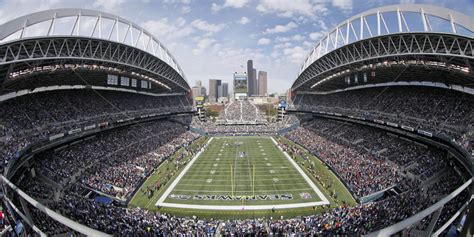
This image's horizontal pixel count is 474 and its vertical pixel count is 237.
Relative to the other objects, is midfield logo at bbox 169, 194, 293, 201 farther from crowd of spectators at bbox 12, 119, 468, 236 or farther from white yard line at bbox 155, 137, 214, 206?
crowd of spectators at bbox 12, 119, 468, 236

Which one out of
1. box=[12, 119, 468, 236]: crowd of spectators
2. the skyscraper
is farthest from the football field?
the skyscraper

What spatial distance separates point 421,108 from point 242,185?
868 inches

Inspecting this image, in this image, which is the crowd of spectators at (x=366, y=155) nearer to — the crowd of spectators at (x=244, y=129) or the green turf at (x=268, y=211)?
the green turf at (x=268, y=211)

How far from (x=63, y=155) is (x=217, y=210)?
16.7 m

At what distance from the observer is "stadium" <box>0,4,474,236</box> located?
626 inches

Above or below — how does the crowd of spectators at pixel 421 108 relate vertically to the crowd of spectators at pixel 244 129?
above

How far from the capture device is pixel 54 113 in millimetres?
28750

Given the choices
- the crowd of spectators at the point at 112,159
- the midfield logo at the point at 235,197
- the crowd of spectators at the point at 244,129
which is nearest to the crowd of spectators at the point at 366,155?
the midfield logo at the point at 235,197

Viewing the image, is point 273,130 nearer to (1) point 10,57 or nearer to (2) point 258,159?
(2) point 258,159

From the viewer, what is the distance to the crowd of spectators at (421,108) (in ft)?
71.9

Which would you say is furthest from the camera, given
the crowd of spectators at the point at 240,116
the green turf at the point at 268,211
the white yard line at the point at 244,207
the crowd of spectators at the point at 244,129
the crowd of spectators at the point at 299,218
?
the crowd of spectators at the point at 240,116

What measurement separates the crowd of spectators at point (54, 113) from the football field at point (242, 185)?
1171 cm

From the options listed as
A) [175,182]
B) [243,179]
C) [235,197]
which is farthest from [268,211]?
[175,182]

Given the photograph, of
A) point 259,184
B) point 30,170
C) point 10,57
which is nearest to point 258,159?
point 259,184
